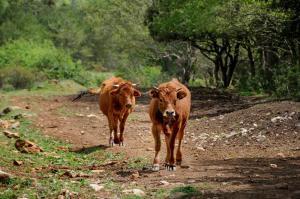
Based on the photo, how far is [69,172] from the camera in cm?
1032

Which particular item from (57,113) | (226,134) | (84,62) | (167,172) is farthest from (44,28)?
(167,172)

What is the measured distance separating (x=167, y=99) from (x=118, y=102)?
4169mm

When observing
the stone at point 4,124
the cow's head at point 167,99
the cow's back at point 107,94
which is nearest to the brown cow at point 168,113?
the cow's head at point 167,99

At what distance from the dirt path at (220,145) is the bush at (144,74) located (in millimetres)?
23541

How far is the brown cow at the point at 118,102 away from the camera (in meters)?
14.5

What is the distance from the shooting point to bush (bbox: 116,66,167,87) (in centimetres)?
4841

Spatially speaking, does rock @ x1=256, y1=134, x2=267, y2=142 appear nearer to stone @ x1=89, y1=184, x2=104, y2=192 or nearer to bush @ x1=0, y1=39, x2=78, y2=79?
stone @ x1=89, y1=184, x2=104, y2=192

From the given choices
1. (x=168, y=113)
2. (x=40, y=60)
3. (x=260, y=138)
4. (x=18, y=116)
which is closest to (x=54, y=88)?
(x=40, y=60)

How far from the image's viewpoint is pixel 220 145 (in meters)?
14.8

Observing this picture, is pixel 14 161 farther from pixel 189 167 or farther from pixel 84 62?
pixel 84 62

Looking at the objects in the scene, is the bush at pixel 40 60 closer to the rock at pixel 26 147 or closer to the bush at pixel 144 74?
the bush at pixel 144 74

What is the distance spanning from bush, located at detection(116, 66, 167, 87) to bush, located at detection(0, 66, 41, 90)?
9.10 m

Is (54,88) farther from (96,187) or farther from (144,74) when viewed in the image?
(96,187)

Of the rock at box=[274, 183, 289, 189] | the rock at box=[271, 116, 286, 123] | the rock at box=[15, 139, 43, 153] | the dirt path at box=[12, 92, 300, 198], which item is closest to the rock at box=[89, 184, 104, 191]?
the dirt path at box=[12, 92, 300, 198]
